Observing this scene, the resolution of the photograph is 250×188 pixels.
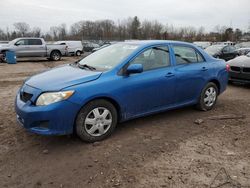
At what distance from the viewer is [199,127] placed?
16.6 ft

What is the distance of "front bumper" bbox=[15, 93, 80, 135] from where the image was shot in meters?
3.82

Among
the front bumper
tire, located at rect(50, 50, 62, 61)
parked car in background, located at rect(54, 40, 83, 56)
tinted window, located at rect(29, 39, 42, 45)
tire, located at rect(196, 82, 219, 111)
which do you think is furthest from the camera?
parked car in background, located at rect(54, 40, 83, 56)

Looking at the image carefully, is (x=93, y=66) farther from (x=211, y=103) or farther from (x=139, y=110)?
(x=211, y=103)

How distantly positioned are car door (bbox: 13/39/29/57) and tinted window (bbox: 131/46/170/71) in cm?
1704

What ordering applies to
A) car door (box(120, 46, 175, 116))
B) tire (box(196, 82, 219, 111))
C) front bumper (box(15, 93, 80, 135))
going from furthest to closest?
1. tire (box(196, 82, 219, 111))
2. car door (box(120, 46, 175, 116))
3. front bumper (box(15, 93, 80, 135))

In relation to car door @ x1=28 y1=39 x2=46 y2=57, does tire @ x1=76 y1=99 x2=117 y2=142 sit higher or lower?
lower

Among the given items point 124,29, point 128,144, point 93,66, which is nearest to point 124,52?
point 93,66

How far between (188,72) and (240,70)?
4.30 m

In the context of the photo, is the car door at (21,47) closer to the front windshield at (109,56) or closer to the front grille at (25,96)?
the front windshield at (109,56)

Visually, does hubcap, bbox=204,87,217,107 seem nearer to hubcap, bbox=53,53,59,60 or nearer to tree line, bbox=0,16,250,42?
hubcap, bbox=53,53,59,60

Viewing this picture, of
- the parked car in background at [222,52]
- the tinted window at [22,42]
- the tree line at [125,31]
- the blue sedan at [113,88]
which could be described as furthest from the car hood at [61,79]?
the tree line at [125,31]

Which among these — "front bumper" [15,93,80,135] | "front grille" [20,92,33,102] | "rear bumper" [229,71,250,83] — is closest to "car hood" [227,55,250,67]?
"rear bumper" [229,71,250,83]

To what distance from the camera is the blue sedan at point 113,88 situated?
3912 mm

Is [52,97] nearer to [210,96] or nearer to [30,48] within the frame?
[210,96]
